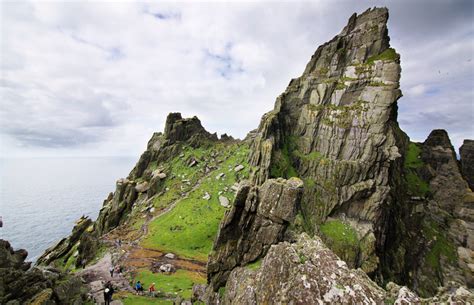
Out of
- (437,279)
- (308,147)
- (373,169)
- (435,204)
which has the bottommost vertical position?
(437,279)

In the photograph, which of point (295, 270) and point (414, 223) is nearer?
point (295, 270)

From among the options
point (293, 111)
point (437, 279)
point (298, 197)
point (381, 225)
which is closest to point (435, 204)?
point (437, 279)

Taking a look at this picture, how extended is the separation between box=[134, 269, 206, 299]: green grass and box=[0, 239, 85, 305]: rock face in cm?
1550

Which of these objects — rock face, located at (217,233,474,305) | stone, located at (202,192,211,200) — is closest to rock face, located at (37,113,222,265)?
stone, located at (202,192,211,200)

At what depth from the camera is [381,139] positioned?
232 ft

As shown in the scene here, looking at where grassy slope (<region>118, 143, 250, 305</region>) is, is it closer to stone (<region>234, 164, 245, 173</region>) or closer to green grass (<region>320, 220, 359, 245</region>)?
stone (<region>234, 164, 245, 173</region>)

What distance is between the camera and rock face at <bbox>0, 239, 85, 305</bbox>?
2175cm

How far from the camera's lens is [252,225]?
88.3 ft

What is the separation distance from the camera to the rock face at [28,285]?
71.4 ft

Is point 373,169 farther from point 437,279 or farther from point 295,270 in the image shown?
point 295,270

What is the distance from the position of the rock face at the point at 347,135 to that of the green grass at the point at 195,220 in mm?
16022

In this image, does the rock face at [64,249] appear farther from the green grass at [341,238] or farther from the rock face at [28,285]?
the green grass at [341,238]

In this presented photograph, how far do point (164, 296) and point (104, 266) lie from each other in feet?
67.6

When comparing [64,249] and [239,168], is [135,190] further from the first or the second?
[239,168]
